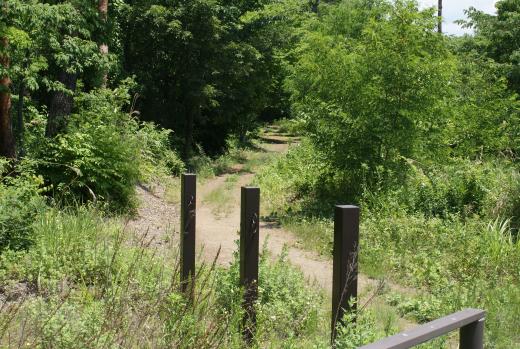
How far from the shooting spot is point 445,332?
7.27ft

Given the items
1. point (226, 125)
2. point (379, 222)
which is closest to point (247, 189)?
point (379, 222)

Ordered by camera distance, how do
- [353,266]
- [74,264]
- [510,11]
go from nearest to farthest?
[353,266] → [74,264] → [510,11]

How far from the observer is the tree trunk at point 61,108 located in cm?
1198

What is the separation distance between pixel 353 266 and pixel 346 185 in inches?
373

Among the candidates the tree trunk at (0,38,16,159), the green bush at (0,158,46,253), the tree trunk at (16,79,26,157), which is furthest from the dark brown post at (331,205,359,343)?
the tree trunk at (16,79,26,157)

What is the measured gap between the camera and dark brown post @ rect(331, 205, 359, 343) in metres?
3.51

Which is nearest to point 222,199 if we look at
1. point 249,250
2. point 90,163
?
point 90,163

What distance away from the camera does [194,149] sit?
2378 centimetres

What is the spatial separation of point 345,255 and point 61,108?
32.4 ft

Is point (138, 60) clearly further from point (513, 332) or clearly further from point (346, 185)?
point (513, 332)

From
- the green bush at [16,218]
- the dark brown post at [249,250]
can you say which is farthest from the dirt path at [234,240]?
the green bush at [16,218]

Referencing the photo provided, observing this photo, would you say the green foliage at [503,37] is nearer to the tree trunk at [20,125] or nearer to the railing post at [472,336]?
the tree trunk at [20,125]

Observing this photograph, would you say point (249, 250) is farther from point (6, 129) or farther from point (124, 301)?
point (6, 129)

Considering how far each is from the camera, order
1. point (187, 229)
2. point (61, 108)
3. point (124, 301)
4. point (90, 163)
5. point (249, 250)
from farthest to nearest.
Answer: point (61, 108) → point (90, 163) → point (187, 229) → point (249, 250) → point (124, 301)
